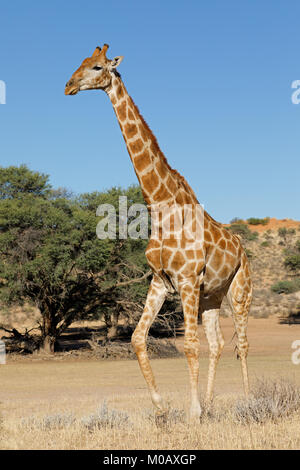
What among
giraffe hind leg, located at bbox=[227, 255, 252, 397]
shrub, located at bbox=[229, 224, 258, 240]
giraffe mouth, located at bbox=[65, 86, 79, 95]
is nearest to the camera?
giraffe mouth, located at bbox=[65, 86, 79, 95]

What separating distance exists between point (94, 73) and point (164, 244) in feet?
7.82

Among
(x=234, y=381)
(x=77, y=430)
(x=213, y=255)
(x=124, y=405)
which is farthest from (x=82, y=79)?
(x=234, y=381)

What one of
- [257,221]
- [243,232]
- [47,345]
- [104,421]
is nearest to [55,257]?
[47,345]

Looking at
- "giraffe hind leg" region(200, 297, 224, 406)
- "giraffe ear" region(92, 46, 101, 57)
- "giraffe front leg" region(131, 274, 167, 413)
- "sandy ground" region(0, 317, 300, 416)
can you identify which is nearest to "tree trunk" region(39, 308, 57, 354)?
"sandy ground" region(0, 317, 300, 416)

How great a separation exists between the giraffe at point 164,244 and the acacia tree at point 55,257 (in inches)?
585

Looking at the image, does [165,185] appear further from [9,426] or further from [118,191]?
[118,191]

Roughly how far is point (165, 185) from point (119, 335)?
27661mm

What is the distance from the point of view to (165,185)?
7.94m

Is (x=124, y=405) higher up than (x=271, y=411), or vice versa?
(x=271, y=411)

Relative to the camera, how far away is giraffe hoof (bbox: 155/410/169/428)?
742 cm

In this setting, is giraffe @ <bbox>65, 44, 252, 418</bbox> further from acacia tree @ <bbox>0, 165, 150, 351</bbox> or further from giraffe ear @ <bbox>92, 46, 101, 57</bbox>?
acacia tree @ <bbox>0, 165, 150, 351</bbox>

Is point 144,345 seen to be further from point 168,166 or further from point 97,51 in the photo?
point 97,51

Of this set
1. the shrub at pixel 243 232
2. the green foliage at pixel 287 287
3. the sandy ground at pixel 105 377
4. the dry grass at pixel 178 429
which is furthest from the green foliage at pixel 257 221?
the dry grass at pixel 178 429

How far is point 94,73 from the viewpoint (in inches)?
296
